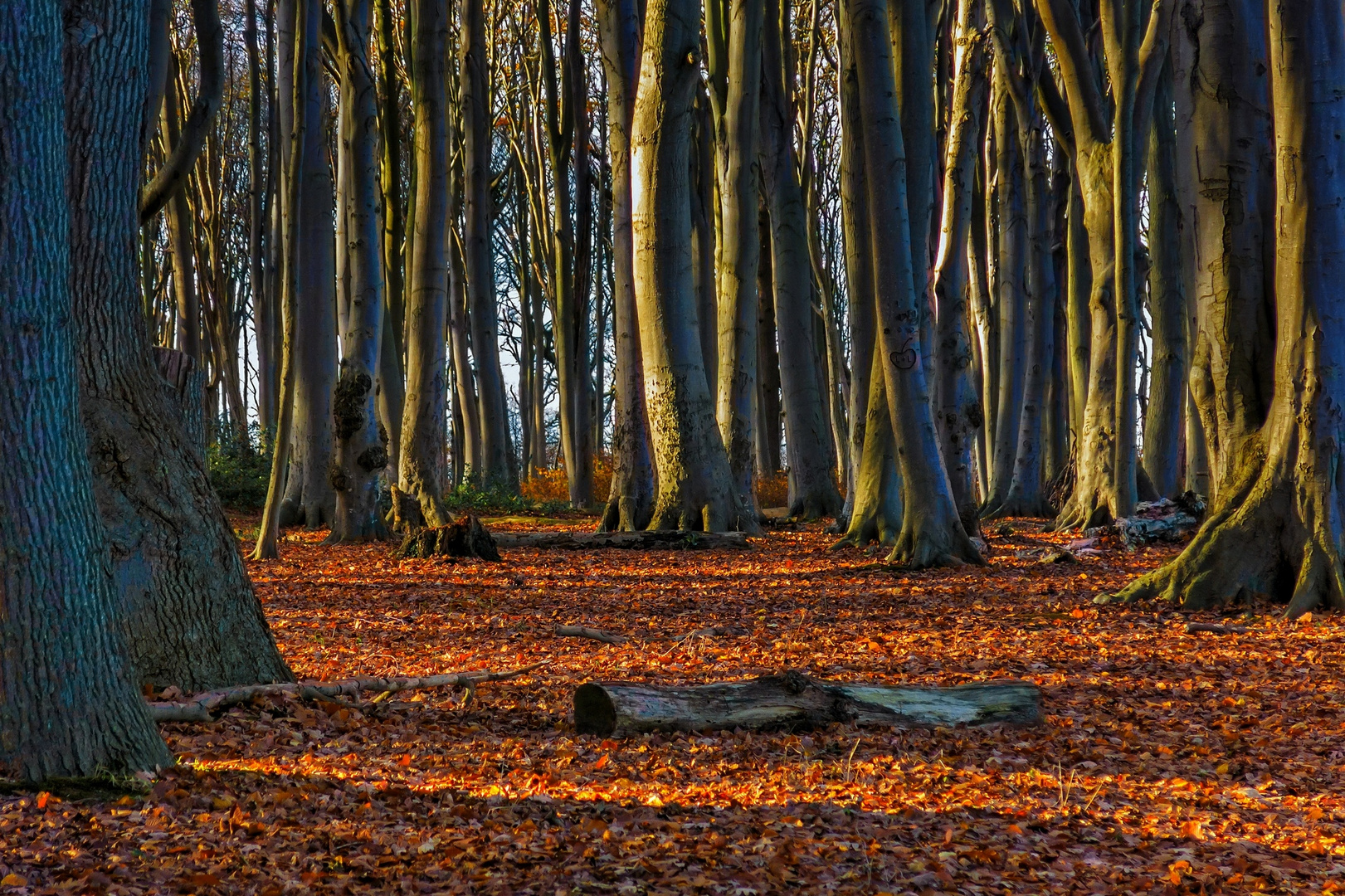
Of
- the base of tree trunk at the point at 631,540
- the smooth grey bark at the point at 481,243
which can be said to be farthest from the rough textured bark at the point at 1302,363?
the smooth grey bark at the point at 481,243

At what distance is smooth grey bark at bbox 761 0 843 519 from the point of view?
14.9 m

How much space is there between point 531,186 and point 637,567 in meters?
14.2

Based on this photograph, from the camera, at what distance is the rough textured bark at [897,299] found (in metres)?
9.48

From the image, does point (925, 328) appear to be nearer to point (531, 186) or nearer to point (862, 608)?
point (862, 608)

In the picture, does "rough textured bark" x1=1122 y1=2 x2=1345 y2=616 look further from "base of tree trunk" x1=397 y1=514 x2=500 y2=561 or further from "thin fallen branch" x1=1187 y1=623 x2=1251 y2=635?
"base of tree trunk" x1=397 y1=514 x2=500 y2=561

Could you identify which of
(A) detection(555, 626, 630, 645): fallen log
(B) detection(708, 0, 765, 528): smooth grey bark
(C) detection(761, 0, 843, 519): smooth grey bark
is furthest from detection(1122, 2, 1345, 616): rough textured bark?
(C) detection(761, 0, 843, 519): smooth grey bark

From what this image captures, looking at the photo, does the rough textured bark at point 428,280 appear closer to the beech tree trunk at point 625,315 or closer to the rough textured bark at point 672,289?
the beech tree trunk at point 625,315

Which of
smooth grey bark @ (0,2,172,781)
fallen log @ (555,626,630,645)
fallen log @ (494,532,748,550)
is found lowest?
fallen log @ (555,626,630,645)

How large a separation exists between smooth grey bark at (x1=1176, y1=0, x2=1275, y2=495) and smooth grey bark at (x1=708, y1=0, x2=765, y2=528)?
6.22 m

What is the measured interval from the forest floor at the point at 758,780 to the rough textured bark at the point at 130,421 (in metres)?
0.54

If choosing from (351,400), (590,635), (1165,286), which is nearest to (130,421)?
(590,635)

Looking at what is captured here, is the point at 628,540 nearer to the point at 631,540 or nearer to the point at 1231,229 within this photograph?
the point at 631,540

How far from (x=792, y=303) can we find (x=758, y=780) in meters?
11.1

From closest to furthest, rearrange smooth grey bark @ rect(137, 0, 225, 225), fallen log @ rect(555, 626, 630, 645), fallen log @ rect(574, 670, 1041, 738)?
fallen log @ rect(574, 670, 1041, 738)
smooth grey bark @ rect(137, 0, 225, 225)
fallen log @ rect(555, 626, 630, 645)
